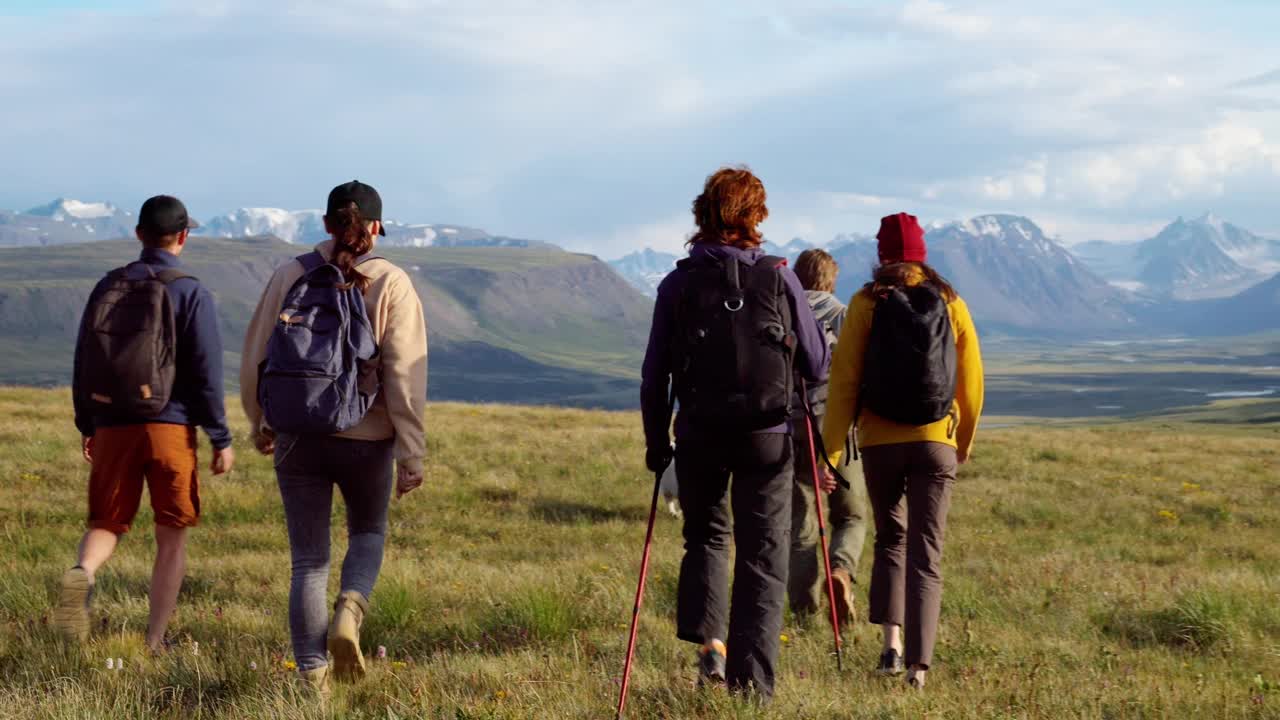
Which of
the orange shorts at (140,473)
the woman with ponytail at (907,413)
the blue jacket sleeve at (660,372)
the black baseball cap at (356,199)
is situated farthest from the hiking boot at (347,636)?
the woman with ponytail at (907,413)

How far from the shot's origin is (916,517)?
5887 mm

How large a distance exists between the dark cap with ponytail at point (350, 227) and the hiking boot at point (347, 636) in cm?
154

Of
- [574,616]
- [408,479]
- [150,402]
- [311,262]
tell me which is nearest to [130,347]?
[150,402]

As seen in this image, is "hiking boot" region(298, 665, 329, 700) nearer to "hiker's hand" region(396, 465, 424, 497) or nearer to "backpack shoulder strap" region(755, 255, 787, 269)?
"hiker's hand" region(396, 465, 424, 497)

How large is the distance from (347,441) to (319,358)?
450 millimetres

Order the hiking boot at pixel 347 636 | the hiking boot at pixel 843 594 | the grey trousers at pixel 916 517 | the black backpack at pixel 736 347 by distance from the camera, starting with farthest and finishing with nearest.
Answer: the hiking boot at pixel 843 594 → the grey trousers at pixel 916 517 → the hiking boot at pixel 347 636 → the black backpack at pixel 736 347

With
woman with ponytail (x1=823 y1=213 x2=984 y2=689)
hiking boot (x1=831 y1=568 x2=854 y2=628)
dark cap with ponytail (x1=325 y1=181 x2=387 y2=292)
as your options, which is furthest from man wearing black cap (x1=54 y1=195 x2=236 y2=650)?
hiking boot (x1=831 y1=568 x2=854 y2=628)

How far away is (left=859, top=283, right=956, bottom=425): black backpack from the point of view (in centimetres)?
567

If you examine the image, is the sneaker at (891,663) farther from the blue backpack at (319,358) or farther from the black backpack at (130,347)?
the black backpack at (130,347)

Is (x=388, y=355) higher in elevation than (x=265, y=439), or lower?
higher

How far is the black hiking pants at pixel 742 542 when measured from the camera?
5.03m

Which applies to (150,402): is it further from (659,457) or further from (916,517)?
(916,517)

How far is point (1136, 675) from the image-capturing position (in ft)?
19.1

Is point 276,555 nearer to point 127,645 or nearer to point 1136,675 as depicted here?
point 127,645
